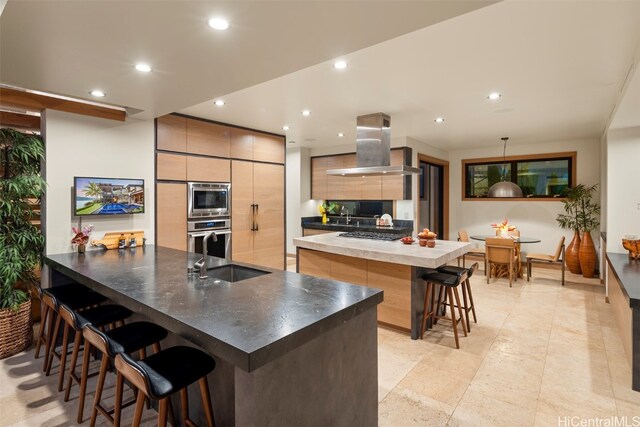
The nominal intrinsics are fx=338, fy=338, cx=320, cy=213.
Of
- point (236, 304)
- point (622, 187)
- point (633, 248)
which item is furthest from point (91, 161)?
point (622, 187)

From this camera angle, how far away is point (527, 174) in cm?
697

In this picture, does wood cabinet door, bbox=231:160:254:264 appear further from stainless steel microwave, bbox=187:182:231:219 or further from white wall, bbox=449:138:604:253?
white wall, bbox=449:138:604:253

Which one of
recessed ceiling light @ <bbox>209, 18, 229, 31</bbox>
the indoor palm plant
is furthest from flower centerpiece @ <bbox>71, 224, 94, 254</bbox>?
recessed ceiling light @ <bbox>209, 18, 229, 31</bbox>

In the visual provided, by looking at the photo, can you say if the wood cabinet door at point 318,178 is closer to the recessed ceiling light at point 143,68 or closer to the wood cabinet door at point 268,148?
the wood cabinet door at point 268,148

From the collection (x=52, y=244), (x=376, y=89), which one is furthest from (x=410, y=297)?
(x=52, y=244)

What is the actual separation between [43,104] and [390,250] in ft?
12.1

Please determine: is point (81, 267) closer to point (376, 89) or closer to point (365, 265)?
point (365, 265)

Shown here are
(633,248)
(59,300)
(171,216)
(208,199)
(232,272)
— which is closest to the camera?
(59,300)

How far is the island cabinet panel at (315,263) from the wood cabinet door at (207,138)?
1.88 m

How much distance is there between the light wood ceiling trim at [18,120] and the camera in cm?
393

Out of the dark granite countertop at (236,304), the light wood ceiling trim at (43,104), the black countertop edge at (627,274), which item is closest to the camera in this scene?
the dark granite countertop at (236,304)

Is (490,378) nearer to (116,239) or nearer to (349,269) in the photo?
(349,269)

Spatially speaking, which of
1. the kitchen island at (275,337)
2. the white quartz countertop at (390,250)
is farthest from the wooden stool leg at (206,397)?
the white quartz countertop at (390,250)

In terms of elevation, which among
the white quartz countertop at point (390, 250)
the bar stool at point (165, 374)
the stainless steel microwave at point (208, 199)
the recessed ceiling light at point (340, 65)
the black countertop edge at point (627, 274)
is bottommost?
the bar stool at point (165, 374)
